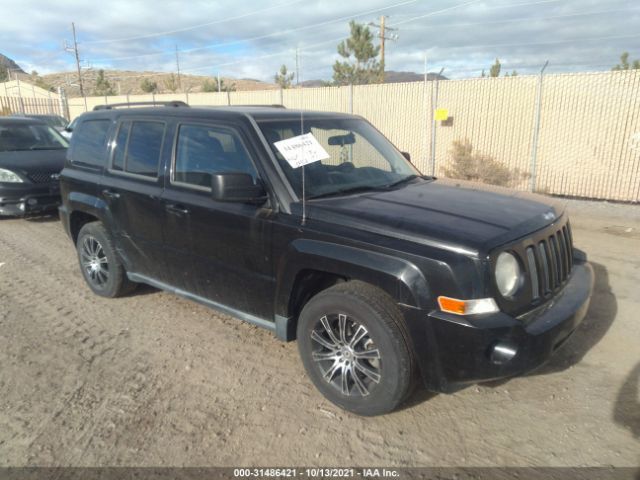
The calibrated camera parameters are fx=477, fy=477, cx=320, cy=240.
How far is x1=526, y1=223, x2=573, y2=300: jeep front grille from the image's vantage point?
2873mm

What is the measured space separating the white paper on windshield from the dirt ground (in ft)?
5.12

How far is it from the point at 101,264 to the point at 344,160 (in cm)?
285

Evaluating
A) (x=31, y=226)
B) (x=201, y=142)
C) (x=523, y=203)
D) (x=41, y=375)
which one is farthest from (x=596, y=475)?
(x=31, y=226)

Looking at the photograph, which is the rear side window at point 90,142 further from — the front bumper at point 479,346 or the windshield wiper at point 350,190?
the front bumper at point 479,346

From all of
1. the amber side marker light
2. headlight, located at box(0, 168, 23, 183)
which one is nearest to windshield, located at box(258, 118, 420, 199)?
the amber side marker light

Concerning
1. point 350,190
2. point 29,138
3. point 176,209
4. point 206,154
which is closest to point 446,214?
point 350,190

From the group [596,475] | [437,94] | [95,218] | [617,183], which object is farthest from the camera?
[437,94]

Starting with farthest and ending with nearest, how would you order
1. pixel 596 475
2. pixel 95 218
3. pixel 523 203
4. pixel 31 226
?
pixel 31 226
pixel 95 218
pixel 523 203
pixel 596 475

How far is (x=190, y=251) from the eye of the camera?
12.7 ft

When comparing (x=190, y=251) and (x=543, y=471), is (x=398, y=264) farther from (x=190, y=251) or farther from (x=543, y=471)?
(x=190, y=251)

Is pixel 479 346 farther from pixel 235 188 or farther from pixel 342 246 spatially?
pixel 235 188

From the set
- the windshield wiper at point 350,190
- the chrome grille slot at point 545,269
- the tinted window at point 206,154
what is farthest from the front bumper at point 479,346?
the tinted window at point 206,154

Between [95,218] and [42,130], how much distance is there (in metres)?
6.35

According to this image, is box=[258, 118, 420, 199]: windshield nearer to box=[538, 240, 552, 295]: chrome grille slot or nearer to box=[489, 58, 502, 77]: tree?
box=[538, 240, 552, 295]: chrome grille slot
